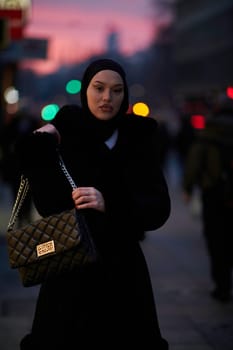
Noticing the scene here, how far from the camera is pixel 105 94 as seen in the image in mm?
3924

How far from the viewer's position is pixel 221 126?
303 inches

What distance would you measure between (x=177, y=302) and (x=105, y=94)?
168 inches

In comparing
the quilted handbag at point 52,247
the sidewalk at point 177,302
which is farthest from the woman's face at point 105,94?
the sidewalk at point 177,302

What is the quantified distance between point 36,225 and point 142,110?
17518 millimetres

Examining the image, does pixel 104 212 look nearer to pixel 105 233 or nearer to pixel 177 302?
pixel 105 233

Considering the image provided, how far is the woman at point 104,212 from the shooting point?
3.84m

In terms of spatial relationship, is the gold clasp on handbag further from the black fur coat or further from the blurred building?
the blurred building

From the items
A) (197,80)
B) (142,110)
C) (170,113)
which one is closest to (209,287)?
(142,110)

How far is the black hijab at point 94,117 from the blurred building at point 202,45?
5869 cm

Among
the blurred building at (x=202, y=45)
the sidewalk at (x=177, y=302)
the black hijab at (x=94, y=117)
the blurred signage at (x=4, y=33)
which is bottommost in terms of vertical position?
the sidewalk at (x=177, y=302)

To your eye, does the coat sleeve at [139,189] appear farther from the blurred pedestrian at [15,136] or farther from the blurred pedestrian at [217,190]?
the blurred pedestrian at [15,136]

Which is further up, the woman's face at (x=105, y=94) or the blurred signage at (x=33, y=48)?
the blurred signage at (x=33, y=48)

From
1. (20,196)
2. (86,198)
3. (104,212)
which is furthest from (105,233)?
(20,196)

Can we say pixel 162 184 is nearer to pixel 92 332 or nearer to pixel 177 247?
pixel 92 332
